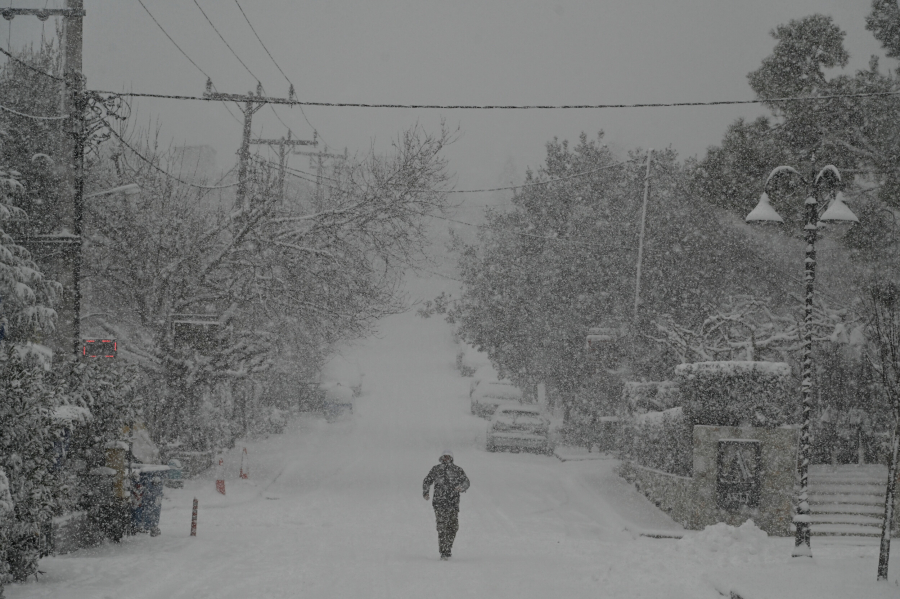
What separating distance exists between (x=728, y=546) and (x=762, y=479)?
3.18 m

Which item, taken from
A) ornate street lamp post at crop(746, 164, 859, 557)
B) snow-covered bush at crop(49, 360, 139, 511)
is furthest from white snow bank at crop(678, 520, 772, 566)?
snow-covered bush at crop(49, 360, 139, 511)

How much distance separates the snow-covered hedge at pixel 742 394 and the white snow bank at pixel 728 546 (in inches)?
118

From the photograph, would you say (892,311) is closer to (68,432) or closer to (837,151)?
(68,432)

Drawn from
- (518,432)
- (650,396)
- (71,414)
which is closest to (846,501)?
(650,396)

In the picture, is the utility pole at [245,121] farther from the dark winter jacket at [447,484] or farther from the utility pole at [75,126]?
the dark winter jacket at [447,484]

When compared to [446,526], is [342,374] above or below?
below

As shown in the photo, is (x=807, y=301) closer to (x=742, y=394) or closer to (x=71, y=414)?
(x=742, y=394)

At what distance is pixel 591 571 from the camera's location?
1092 centimetres

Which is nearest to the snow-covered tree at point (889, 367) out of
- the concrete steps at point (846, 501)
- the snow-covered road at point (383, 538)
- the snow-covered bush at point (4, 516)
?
the snow-covered road at point (383, 538)

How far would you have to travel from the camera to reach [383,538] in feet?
45.7

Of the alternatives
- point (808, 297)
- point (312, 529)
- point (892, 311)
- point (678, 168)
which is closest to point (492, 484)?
point (312, 529)

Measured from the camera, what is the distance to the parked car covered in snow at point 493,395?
32406 millimetres

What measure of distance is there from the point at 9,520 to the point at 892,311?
30.6 feet

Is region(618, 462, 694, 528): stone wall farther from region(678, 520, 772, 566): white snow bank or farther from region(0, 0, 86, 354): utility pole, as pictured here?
region(0, 0, 86, 354): utility pole
